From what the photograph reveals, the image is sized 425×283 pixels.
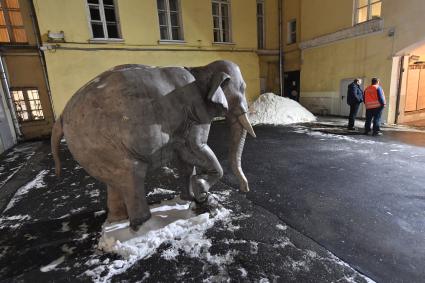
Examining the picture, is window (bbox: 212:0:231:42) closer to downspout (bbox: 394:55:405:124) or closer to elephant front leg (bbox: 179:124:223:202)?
downspout (bbox: 394:55:405:124)

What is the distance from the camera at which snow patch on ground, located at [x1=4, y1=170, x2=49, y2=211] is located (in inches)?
157

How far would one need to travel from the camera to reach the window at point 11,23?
9.80 meters

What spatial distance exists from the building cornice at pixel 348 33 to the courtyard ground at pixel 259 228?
20.9ft

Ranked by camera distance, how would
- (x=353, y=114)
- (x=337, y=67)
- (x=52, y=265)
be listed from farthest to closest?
(x=337, y=67) < (x=353, y=114) < (x=52, y=265)

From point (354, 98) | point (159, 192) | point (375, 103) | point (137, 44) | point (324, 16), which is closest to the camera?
point (159, 192)

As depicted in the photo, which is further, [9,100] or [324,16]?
[324,16]

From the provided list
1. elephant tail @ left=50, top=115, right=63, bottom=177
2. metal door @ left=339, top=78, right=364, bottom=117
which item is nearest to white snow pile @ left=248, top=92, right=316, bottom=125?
metal door @ left=339, top=78, right=364, bottom=117

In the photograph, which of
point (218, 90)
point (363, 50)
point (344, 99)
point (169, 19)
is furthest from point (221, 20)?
point (218, 90)

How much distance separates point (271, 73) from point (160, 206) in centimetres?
1443

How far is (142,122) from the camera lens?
2252 mm

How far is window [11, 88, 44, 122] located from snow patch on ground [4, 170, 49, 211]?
658 cm

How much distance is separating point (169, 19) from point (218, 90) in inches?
425

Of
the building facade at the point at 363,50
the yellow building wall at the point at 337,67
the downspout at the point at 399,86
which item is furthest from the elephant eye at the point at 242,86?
the downspout at the point at 399,86

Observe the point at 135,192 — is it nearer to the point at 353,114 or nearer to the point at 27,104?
the point at 353,114
